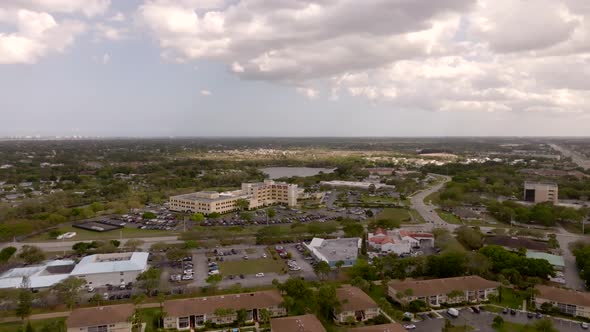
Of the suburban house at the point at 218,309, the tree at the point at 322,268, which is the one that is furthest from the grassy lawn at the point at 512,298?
the suburban house at the point at 218,309

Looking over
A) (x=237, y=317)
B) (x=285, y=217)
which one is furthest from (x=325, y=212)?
(x=237, y=317)

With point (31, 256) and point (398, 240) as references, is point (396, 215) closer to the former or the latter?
point (398, 240)

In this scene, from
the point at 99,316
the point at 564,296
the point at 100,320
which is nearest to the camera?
the point at 100,320

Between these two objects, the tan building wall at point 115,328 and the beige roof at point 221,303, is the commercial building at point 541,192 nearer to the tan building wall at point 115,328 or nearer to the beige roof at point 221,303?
the beige roof at point 221,303

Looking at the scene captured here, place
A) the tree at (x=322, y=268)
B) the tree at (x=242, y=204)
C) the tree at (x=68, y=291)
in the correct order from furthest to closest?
the tree at (x=242, y=204), the tree at (x=322, y=268), the tree at (x=68, y=291)

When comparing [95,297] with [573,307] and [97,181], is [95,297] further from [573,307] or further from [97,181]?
[97,181]

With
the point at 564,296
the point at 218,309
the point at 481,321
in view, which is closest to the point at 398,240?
the point at 481,321

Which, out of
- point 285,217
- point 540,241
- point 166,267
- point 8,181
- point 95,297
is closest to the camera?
point 95,297
